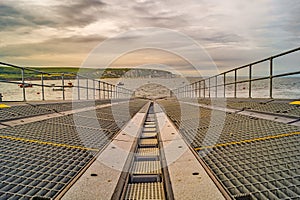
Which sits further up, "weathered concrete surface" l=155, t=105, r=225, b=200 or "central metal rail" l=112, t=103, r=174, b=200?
"weathered concrete surface" l=155, t=105, r=225, b=200

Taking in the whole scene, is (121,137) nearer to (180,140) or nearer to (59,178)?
(180,140)

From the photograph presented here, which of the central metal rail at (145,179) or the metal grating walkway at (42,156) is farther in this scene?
the central metal rail at (145,179)

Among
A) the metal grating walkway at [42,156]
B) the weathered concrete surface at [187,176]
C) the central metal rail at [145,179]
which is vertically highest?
the metal grating walkway at [42,156]

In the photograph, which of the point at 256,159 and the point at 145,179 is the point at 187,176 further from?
the point at 256,159

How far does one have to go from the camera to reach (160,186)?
2.63 meters

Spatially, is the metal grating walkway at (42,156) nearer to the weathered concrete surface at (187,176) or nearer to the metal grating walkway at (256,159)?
the weathered concrete surface at (187,176)

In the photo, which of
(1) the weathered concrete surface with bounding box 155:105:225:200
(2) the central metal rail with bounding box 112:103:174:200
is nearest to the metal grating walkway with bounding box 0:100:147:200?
(2) the central metal rail with bounding box 112:103:174:200

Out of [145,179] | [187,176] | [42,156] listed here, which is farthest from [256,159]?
[42,156]

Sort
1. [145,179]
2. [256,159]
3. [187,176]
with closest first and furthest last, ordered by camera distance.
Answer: [187,176] < [256,159] < [145,179]

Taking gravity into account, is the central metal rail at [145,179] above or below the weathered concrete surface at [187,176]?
below

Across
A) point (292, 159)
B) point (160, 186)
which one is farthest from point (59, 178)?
point (292, 159)

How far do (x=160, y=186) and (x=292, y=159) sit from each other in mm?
1134

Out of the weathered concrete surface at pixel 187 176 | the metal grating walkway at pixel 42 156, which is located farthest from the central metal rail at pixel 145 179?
the metal grating walkway at pixel 42 156

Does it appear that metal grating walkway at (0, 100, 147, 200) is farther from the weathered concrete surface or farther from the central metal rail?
the weathered concrete surface
